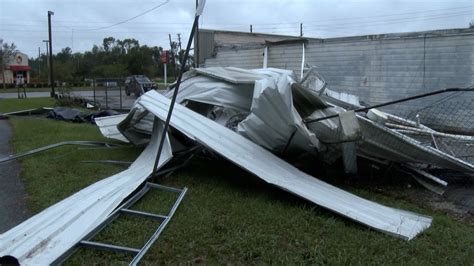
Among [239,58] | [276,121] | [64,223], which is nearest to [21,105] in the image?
[239,58]

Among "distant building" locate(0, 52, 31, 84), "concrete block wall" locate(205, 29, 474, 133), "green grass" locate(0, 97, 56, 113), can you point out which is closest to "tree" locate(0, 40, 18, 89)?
"distant building" locate(0, 52, 31, 84)

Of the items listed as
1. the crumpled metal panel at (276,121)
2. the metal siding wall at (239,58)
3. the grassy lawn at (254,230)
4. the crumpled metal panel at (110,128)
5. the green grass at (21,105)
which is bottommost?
the grassy lawn at (254,230)

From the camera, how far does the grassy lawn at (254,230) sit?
3.48 metres

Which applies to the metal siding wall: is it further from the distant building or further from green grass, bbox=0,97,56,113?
the distant building

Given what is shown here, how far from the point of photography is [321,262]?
11.1 ft

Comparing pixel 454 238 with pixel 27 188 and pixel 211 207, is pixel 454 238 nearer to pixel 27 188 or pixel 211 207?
pixel 211 207

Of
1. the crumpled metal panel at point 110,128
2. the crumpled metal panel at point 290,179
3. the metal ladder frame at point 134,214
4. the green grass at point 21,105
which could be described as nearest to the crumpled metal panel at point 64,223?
the metal ladder frame at point 134,214

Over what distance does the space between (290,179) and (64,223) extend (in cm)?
222

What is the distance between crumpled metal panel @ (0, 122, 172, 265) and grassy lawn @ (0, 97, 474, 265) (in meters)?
0.16

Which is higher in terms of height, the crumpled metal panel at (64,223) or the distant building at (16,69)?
the distant building at (16,69)

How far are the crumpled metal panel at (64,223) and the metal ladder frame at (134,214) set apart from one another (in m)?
0.04

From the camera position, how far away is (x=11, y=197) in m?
5.19

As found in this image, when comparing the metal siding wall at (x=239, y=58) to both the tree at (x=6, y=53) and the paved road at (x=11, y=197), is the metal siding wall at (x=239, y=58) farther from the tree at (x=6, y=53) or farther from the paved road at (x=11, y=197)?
the tree at (x=6, y=53)

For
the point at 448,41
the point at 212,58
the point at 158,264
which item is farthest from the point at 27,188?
the point at 212,58
